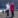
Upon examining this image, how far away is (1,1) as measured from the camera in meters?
1.05

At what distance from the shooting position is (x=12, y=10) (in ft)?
3.29

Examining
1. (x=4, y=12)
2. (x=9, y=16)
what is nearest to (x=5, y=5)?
(x=4, y=12)

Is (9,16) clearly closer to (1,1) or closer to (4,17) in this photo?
(4,17)

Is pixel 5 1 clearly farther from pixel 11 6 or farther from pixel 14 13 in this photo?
pixel 14 13

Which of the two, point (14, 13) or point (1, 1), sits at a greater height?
point (1, 1)

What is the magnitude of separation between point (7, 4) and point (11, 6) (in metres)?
0.11

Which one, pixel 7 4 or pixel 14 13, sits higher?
pixel 7 4

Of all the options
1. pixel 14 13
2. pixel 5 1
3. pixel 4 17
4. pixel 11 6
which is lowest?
pixel 4 17

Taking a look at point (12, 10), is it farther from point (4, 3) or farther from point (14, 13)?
point (4, 3)

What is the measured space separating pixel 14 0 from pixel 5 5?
0.25m

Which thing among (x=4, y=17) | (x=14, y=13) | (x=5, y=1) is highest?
(x=5, y=1)

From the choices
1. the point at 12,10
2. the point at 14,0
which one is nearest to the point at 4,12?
the point at 12,10

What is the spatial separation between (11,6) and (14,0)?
17cm

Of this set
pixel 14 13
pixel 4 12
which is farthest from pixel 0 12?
pixel 14 13
